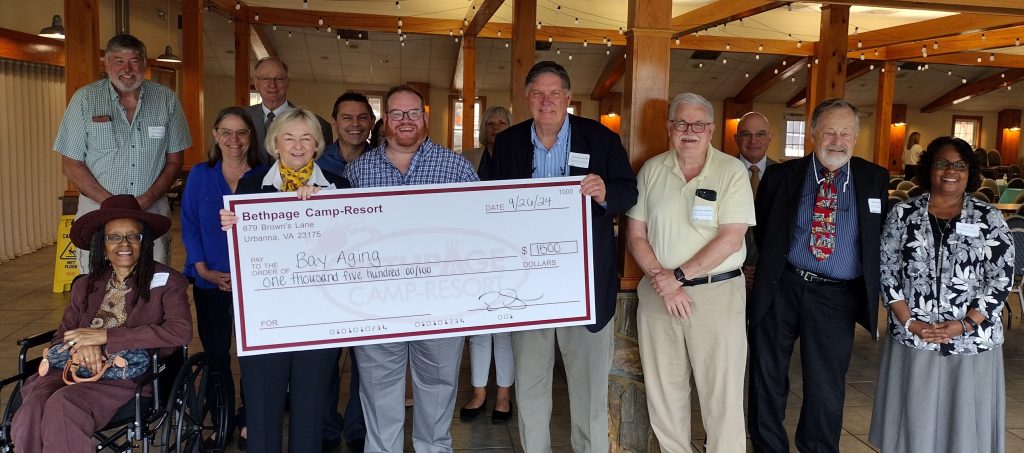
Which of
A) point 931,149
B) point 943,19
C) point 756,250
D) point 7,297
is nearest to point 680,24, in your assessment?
point 943,19

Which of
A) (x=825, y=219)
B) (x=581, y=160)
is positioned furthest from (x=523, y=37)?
(x=825, y=219)

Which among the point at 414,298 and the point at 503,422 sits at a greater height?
the point at 414,298

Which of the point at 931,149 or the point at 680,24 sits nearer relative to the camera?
the point at 931,149

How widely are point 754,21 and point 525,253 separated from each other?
37.9 feet

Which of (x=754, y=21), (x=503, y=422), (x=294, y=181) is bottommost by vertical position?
(x=503, y=422)

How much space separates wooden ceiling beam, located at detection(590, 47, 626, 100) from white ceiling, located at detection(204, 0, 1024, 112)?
164 millimetres

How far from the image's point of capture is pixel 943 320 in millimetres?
2846

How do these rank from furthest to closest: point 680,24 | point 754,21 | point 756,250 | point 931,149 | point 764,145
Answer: point 754,21, point 680,24, point 764,145, point 756,250, point 931,149

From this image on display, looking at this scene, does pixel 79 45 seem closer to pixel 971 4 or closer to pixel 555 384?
pixel 555 384

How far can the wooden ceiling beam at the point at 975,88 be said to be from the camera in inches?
760

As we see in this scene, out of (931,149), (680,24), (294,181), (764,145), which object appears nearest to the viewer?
(294,181)

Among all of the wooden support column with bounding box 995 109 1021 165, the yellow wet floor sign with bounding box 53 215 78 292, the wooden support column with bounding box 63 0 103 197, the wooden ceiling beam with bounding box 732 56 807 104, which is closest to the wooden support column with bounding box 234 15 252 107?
the yellow wet floor sign with bounding box 53 215 78 292

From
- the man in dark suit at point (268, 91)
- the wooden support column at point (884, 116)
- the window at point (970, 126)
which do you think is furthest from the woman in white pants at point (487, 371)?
the window at point (970, 126)

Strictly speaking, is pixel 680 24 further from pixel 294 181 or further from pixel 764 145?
pixel 294 181
